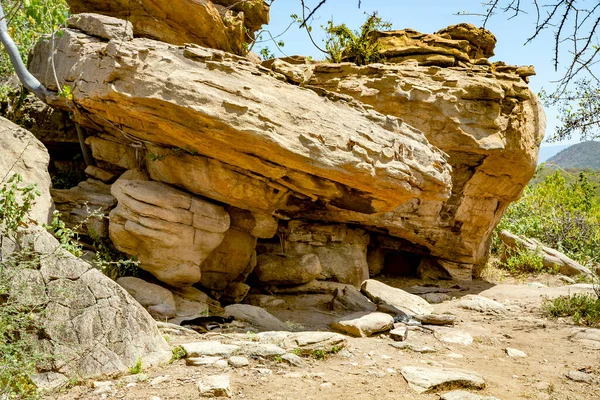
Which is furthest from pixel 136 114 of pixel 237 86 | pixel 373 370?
pixel 373 370

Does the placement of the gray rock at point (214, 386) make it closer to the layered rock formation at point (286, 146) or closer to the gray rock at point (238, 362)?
the gray rock at point (238, 362)

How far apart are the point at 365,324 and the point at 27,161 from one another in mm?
4945

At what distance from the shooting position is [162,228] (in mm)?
7004

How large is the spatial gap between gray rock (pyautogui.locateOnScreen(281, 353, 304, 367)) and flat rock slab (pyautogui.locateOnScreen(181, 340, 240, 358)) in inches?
19.8

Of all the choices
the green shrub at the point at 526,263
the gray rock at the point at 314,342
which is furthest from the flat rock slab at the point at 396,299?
the green shrub at the point at 526,263

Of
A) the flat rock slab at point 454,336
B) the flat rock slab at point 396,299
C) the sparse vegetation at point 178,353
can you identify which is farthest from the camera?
the flat rock slab at point 396,299

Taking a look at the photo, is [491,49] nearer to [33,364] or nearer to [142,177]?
[142,177]

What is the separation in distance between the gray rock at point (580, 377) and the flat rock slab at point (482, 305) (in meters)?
3.14

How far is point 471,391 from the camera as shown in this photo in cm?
470

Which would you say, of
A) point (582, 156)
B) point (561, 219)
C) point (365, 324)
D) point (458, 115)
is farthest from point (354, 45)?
point (582, 156)

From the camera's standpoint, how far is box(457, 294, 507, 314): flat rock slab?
28.4 feet

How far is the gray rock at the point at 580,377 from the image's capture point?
5277 mm

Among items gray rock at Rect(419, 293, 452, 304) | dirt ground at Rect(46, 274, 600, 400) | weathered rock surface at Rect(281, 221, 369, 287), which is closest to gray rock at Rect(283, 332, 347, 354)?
dirt ground at Rect(46, 274, 600, 400)

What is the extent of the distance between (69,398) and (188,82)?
4.18 m
